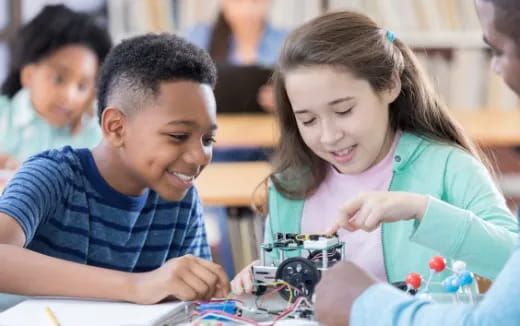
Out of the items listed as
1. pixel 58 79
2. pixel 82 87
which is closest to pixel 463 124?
pixel 82 87

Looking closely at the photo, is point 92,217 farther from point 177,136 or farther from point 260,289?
point 260,289

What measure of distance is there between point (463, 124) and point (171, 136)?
2508 mm

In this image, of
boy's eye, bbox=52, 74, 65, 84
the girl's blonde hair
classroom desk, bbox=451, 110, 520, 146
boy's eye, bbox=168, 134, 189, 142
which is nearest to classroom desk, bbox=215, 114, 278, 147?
boy's eye, bbox=52, 74, 65, 84

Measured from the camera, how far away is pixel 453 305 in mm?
911

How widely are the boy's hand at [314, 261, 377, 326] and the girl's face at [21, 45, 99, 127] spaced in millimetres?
2865

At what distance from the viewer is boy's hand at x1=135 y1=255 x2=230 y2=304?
120 cm

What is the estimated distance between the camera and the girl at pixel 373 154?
139cm

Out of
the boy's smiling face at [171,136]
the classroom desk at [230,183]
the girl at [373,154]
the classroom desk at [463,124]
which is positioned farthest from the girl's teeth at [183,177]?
the classroom desk at [463,124]

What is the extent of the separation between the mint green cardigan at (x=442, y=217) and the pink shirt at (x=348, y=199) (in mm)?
16

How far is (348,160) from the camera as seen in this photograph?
61.9 inches

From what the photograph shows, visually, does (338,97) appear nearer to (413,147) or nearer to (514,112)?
(413,147)

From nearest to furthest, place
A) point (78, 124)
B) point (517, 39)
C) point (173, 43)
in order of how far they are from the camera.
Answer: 1. point (517, 39)
2. point (173, 43)
3. point (78, 124)

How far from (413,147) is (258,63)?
Answer: 2657 millimetres

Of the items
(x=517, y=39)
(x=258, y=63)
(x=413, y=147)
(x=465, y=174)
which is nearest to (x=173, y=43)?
(x=413, y=147)
